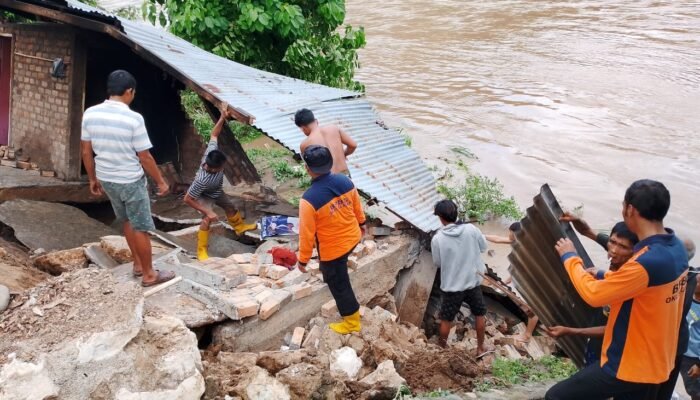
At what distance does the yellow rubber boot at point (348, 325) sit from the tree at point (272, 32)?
667cm

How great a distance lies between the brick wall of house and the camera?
7.27 metres

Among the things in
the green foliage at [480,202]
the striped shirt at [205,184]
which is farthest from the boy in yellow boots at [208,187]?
the green foliage at [480,202]

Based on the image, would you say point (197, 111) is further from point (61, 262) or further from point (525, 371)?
point (525, 371)

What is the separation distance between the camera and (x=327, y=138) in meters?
5.23

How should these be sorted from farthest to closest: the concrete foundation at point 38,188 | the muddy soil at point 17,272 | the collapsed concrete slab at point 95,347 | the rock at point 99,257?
the concrete foundation at point 38,188
the rock at point 99,257
the muddy soil at point 17,272
the collapsed concrete slab at point 95,347

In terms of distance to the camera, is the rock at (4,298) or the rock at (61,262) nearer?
the rock at (4,298)

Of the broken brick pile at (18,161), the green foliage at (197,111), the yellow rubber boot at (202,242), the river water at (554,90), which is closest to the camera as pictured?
the yellow rubber boot at (202,242)

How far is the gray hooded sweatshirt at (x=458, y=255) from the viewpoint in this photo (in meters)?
5.02

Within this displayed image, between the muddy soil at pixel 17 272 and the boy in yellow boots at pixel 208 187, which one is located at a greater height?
the boy in yellow boots at pixel 208 187

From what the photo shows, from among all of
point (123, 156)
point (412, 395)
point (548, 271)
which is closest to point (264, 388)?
point (412, 395)

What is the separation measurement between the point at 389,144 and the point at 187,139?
3.61m

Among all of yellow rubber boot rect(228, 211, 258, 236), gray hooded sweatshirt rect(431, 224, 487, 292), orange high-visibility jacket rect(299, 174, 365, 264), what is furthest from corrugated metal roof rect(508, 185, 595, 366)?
yellow rubber boot rect(228, 211, 258, 236)

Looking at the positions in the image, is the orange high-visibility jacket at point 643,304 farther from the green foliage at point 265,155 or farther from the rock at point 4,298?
the green foliage at point 265,155

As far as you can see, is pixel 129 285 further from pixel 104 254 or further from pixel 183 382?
pixel 104 254
